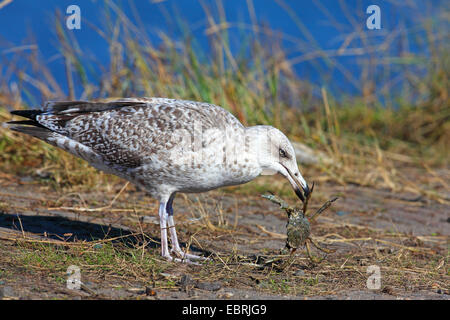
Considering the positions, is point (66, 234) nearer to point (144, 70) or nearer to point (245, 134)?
point (245, 134)

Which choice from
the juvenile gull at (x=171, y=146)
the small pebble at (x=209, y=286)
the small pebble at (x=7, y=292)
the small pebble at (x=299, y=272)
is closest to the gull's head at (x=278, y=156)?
the juvenile gull at (x=171, y=146)

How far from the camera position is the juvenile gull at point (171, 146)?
15.3 ft

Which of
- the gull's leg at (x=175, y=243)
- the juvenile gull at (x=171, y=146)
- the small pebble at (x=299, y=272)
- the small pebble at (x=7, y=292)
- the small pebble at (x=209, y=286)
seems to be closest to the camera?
the small pebble at (x=7, y=292)

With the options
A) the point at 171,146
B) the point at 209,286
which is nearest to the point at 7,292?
the point at 209,286

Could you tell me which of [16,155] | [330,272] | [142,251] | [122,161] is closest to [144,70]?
[16,155]

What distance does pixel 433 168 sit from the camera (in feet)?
31.1

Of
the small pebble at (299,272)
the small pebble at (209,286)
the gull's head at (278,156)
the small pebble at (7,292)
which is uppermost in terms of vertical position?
the gull's head at (278,156)

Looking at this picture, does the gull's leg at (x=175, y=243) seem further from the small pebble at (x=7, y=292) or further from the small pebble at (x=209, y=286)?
the small pebble at (x=7, y=292)

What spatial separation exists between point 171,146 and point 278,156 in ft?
3.06

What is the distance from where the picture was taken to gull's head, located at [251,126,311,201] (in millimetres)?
4863

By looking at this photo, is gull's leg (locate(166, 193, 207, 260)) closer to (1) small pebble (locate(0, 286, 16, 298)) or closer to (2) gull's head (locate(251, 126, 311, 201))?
(2) gull's head (locate(251, 126, 311, 201))

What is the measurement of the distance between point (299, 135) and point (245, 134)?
174 inches

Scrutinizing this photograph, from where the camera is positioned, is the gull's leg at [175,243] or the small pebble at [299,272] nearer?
the small pebble at [299,272]

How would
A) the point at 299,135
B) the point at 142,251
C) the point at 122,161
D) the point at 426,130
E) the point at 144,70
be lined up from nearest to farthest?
the point at 142,251 → the point at 122,161 → the point at 144,70 → the point at 299,135 → the point at 426,130
